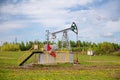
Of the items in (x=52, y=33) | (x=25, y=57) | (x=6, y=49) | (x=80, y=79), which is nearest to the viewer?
(x=80, y=79)

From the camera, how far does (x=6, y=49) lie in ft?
320

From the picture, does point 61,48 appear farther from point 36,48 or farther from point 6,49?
point 6,49

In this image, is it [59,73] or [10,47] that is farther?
[10,47]

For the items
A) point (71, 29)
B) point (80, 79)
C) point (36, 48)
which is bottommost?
point (80, 79)

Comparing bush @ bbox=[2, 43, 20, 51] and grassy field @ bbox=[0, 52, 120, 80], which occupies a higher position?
bush @ bbox=[2, 43, 20, 51]

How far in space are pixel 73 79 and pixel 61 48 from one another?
74.7 feet

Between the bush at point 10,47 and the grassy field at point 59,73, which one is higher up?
the bush at point 10,47

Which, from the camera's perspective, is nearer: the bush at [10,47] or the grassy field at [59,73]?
the grassy field at [59,73]

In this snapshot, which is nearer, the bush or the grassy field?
the grassy field

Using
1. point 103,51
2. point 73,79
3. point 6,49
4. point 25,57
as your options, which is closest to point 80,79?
point 73,79

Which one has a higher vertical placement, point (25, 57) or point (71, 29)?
point (71, 29)

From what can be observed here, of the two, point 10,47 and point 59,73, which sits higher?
point 10,47

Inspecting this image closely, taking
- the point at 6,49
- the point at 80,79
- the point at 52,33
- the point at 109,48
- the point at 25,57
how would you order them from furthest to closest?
the point at 6,49 < the point at 109,48 < the point at 52,33 < the point at 25,57 < the point at 80,79

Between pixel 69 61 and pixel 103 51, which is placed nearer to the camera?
pixel 69 61
